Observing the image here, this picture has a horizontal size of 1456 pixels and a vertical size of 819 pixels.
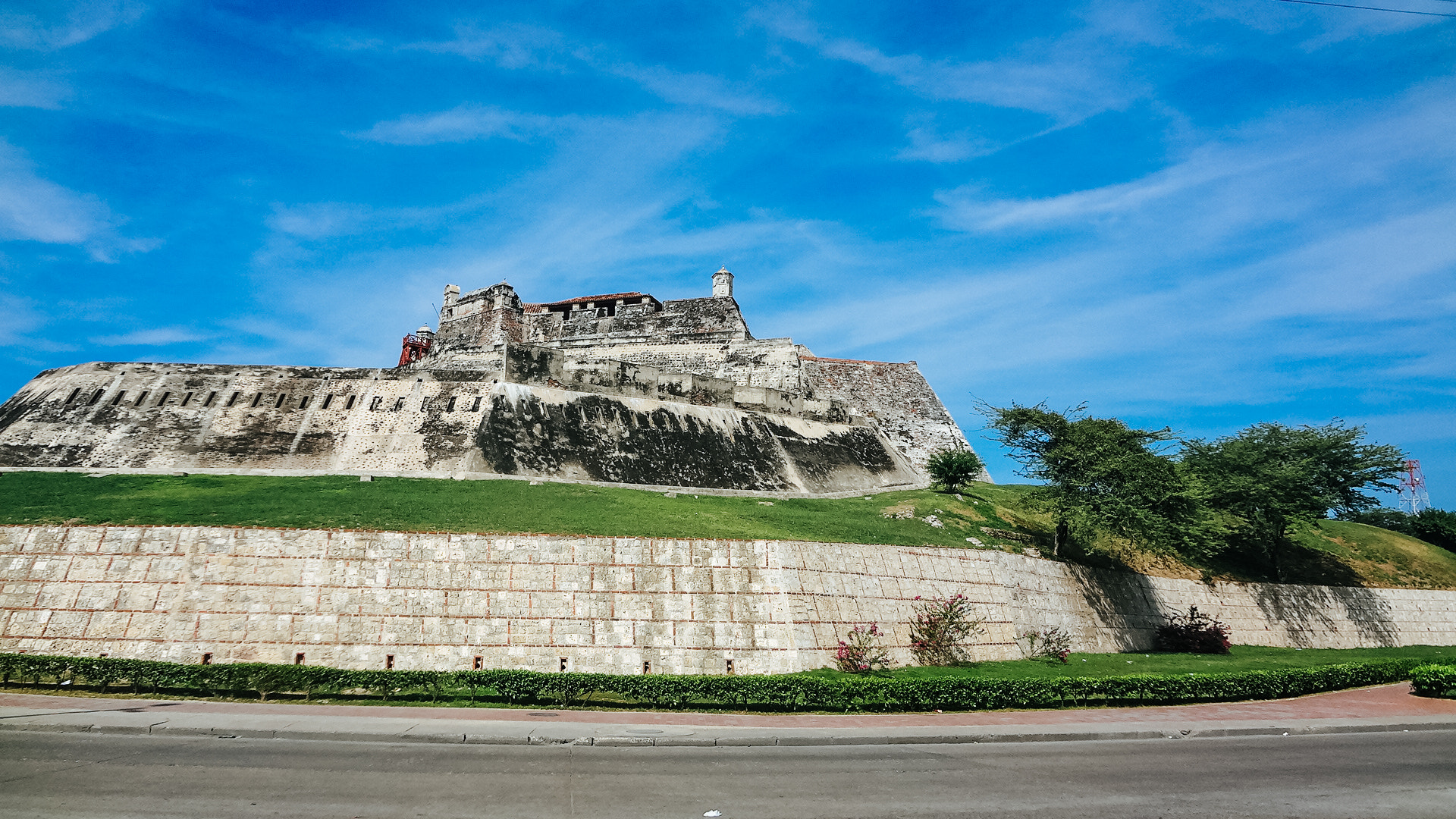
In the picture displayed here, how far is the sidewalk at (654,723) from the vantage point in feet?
42.0

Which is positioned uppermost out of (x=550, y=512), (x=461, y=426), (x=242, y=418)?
(x=242, y=418)

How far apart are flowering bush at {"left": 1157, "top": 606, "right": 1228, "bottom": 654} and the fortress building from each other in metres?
14.8

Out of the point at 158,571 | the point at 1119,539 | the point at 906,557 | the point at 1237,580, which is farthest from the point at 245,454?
the point at 1237,580

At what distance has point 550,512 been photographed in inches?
860

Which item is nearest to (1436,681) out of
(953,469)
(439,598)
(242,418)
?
(953,469)

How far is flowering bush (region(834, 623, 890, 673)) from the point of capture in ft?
62.9

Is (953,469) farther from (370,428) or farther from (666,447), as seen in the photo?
(370,428)

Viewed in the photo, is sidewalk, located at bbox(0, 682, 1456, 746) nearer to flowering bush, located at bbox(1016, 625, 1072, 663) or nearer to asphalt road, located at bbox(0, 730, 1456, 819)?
asphalt road, located at bbox(0, 730, 1456, 819)

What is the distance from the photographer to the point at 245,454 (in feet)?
95.9

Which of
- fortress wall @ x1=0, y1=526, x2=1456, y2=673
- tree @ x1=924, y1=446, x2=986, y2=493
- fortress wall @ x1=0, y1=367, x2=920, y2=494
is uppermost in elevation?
fortress wall @ x1=0, y1=367, x2=920, y2=494

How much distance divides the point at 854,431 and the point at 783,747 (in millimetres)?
29787

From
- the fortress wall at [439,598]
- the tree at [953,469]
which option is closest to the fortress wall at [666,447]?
the tree at [953,469]

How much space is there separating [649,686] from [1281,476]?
32032 millimetres

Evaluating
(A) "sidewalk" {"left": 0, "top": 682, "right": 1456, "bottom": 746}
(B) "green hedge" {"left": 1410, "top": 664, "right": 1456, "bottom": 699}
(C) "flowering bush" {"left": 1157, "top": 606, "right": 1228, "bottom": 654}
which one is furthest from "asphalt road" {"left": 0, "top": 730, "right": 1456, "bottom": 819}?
(C) "flowering bush" {"left": 1157, "top": 606, "right": 1228, "bottom": 654}
